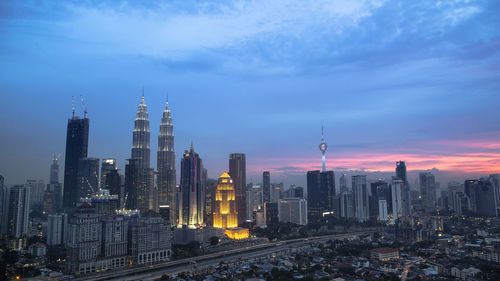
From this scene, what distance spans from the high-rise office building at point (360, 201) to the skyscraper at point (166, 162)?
1471 inches

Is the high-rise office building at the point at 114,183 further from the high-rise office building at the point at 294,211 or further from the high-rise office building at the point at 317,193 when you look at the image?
the high-rise office building at the point at 317,193

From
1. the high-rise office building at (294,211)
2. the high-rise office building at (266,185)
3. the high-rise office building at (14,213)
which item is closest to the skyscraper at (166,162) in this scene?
the high-rise office building at (294,211)

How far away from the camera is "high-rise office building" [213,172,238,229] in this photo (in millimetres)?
52969

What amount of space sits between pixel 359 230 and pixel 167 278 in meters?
42.0

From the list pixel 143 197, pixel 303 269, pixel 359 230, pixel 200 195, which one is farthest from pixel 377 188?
pixel 303 269

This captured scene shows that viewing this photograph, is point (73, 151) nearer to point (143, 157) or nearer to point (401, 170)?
point (143, 157)

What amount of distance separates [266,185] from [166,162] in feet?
88.5

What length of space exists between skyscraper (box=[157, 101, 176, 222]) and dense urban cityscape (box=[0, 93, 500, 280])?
0.24 metres

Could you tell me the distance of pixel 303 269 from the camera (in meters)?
26.5

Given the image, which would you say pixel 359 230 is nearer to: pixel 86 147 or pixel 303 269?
pixel 303 269

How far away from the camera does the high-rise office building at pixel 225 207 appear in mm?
52969

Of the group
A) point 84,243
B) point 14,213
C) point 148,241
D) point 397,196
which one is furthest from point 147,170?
point 397,196

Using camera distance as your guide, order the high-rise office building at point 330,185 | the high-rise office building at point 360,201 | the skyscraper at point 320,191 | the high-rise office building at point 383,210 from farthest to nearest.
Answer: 1. the skyscraper at point 320,191
2. the high-rise office building at point 330,185
3. the high-rise office building at point 360,201
4. the high-rise office building at point 383,210

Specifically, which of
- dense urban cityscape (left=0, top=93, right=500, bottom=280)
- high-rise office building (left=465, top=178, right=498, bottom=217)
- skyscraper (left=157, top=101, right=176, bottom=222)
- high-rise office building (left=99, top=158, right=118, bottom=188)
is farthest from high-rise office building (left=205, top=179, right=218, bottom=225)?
high-rise office building (left=465, top=178, right=498, bottom=217)
